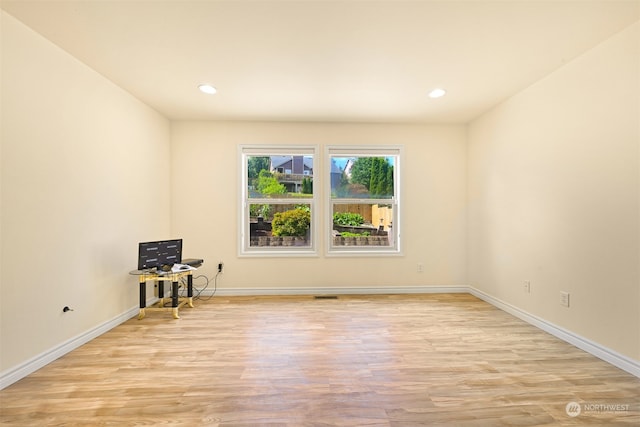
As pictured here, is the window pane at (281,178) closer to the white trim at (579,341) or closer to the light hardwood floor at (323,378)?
the light hardwood floor at (323,378)

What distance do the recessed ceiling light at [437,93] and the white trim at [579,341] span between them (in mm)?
2487

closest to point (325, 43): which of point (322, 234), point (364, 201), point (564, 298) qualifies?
point (364, 201)

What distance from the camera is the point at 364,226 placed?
4.23 metres

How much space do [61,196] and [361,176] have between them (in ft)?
10.9

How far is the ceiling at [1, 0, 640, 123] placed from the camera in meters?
1.82

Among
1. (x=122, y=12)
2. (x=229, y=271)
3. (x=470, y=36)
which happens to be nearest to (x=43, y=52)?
(x=122, y=12)

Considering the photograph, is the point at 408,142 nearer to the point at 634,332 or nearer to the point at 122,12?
the point at 634,332

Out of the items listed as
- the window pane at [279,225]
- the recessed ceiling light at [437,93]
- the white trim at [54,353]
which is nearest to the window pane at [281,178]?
the window pane at [279,225]

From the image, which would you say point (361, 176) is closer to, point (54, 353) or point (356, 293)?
point (356, 293)

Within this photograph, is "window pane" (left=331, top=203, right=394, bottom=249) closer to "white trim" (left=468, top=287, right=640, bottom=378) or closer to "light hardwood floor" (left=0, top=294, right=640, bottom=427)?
"light hardwood floor" (left=0, top=294, right=640, bottom=427)

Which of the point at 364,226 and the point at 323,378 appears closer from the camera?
the point at 323,378

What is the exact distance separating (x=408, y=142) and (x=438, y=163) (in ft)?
1.74

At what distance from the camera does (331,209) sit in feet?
13.5

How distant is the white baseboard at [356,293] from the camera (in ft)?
6.56
